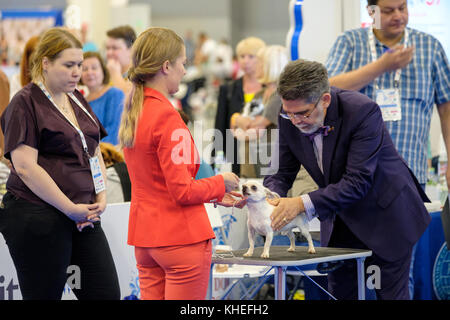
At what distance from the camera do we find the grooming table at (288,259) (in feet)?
7.73

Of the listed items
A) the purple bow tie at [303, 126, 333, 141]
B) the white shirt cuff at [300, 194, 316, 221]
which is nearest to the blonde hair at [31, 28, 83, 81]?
the purple bow tie at [303, 126, 333, 141]

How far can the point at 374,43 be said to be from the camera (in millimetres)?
3492

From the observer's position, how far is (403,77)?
3.46m

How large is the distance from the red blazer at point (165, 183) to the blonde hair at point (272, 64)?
326 cm

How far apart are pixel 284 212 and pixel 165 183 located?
49 centimetres

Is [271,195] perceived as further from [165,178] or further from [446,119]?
[446,119]

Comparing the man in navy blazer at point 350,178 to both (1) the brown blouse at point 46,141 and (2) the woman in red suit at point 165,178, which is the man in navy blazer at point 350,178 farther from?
(1) the brown blouse at point 46,141

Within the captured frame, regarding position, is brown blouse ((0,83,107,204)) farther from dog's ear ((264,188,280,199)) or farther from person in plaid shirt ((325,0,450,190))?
person in plaid shirt ((325,0,450,190))

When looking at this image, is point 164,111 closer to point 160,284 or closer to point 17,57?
point 160,284

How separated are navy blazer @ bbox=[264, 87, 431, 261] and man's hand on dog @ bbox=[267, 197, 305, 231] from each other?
7 centimetres

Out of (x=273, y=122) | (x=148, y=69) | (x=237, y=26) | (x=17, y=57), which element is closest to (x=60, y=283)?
(x=148, y=69)

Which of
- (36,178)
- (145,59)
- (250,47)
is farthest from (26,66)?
(250,47)

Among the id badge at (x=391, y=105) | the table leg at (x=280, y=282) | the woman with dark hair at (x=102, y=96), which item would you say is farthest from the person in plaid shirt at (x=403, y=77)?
the woman with dark hair at (x=102, y=96)

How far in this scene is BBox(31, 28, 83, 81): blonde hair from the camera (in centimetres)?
273
